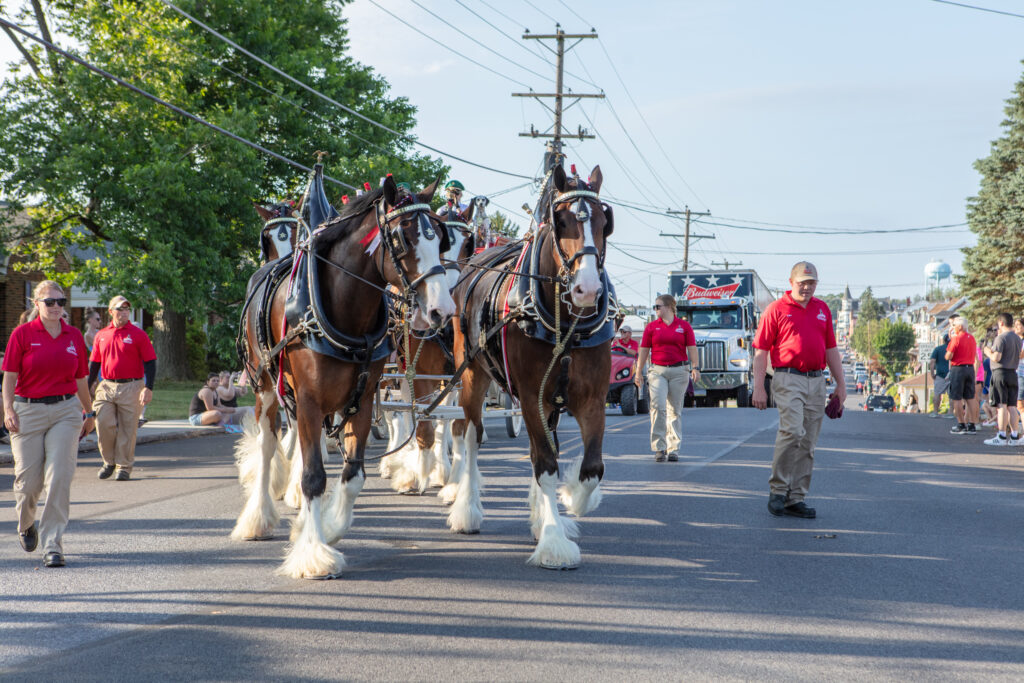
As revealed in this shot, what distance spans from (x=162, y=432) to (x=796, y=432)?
11637 mm

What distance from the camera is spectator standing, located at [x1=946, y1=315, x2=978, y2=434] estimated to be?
1700 centimetres

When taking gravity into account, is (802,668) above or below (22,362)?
below

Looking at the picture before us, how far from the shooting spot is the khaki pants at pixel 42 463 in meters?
6.37

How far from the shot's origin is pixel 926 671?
420cm

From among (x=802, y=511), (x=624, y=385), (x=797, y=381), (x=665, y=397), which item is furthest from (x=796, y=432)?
(x=624, y=385)

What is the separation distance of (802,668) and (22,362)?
5.44 m

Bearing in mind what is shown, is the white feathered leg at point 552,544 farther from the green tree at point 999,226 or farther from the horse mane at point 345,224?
the green tree at point 999,226

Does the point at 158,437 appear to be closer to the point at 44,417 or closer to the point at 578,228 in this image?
the point at 44,417

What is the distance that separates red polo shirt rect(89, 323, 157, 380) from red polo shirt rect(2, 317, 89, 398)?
4.35 meters

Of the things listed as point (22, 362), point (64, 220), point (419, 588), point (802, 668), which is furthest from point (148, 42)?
point (802, 668)

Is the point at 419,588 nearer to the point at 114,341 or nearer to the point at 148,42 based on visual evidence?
the point at 114,341

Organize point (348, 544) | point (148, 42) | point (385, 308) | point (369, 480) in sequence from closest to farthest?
point (385, 308)
point (348, 544)
point (369, 480)
point (148, 42)

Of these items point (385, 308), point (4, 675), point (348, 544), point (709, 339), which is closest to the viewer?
point (4, 675)

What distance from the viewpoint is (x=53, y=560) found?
621 cm
